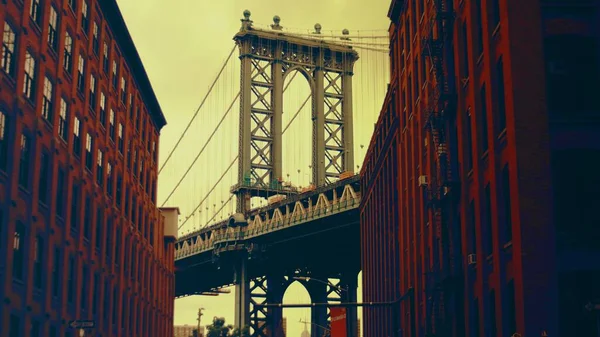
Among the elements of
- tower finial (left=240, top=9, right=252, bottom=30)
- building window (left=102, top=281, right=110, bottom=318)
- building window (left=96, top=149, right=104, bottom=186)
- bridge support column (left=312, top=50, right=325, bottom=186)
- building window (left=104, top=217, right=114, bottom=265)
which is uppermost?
tower finial (left=240, top=9, right=252, bottom=30)

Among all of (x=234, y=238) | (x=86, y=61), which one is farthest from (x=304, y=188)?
(x=86, y=61)

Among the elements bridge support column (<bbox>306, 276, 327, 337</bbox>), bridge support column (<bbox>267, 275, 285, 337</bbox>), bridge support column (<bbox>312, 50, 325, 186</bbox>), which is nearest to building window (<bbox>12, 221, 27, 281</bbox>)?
bridge support column (<bbox>312, 50, 325, 186</bbox>)

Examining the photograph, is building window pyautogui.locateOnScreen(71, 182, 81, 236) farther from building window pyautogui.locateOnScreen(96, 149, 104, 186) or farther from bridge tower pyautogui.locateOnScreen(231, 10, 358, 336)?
bridge tower pyautogui.locateOnScreen(231, 10, 358, 336)

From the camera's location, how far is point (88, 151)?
61094 millimetres

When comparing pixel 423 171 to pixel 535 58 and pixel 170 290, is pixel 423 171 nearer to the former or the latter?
pixel 535 58

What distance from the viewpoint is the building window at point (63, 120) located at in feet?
176

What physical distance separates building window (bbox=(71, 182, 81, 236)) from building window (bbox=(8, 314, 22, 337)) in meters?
11.2

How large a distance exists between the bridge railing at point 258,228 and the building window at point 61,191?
58403 millimetres

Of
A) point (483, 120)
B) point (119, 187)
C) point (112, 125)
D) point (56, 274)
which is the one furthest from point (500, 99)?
point (119, 187)

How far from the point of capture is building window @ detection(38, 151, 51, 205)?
49.1 meters

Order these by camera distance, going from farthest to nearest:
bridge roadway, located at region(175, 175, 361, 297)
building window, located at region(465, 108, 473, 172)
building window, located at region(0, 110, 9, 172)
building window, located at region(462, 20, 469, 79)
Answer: bridge roadway, located at region(175, 175, 361, 297)
building window, located at region(462, 20, 469, 79)
building window, located at region(465, 108, 473, 172)
building window, located at region(0, 110, 9, 172)

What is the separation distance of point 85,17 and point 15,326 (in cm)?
2267

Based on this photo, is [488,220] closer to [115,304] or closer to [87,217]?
[87,217]

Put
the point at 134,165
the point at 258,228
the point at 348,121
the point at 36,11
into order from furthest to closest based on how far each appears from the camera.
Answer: the point at 348,121
the point at 258,228
the point at 134,165
the point at 36,11
